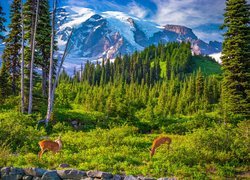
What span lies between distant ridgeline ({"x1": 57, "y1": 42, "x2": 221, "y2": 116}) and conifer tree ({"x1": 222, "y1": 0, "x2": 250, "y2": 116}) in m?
12.2

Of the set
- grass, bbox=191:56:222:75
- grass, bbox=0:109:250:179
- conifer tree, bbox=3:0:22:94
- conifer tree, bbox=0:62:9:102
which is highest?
grass, bbox=191:56:222:75

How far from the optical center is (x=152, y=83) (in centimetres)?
14412

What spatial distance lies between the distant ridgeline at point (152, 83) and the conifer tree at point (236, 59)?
479 inches

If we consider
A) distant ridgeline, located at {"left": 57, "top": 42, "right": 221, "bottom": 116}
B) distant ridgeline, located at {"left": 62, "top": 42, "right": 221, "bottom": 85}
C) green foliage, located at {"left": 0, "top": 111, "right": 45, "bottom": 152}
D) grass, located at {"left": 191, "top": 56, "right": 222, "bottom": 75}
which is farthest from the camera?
grass, located at {"left": 191, "top": 56, "right": 222, "bottom": 75}

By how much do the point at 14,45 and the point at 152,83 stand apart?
10578 centimetres

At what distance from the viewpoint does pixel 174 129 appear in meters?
34.1

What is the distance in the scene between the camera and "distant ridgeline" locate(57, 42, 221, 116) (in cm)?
6051

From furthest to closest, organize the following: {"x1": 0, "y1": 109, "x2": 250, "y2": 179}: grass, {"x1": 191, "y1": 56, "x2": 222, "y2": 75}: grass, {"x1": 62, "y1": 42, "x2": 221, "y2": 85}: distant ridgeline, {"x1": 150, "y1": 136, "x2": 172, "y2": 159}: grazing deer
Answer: {"x1": 191, "y1": 56, "x2": 222, "y2": 75}: grass
{"x1": 62, "y1": 42, "x2": 221, "y2": 85}: distant ridgeline
{"x1": 150, "y1": 136, "x2": 172, "y2": 159}: grazing deer
{"x1": 0, "y1": 109, "x2": 250, "y2": 179}: grass

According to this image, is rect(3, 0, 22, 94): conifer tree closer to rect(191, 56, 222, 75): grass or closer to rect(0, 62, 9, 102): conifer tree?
rect(0, 62, 9, 102): conifer tree

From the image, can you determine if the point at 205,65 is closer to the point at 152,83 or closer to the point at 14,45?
the point at 152,83

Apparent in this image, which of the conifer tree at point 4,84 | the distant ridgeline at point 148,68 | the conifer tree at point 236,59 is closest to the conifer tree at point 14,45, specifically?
the conifer tree at point 4,84

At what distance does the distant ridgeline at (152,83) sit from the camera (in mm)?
60513

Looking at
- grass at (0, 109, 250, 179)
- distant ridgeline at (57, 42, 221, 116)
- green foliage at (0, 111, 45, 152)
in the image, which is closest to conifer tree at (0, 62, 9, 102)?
distant ridgeline at (57, 42, 221, 116)

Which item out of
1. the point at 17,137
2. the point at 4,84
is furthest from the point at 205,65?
the point at 17,137
